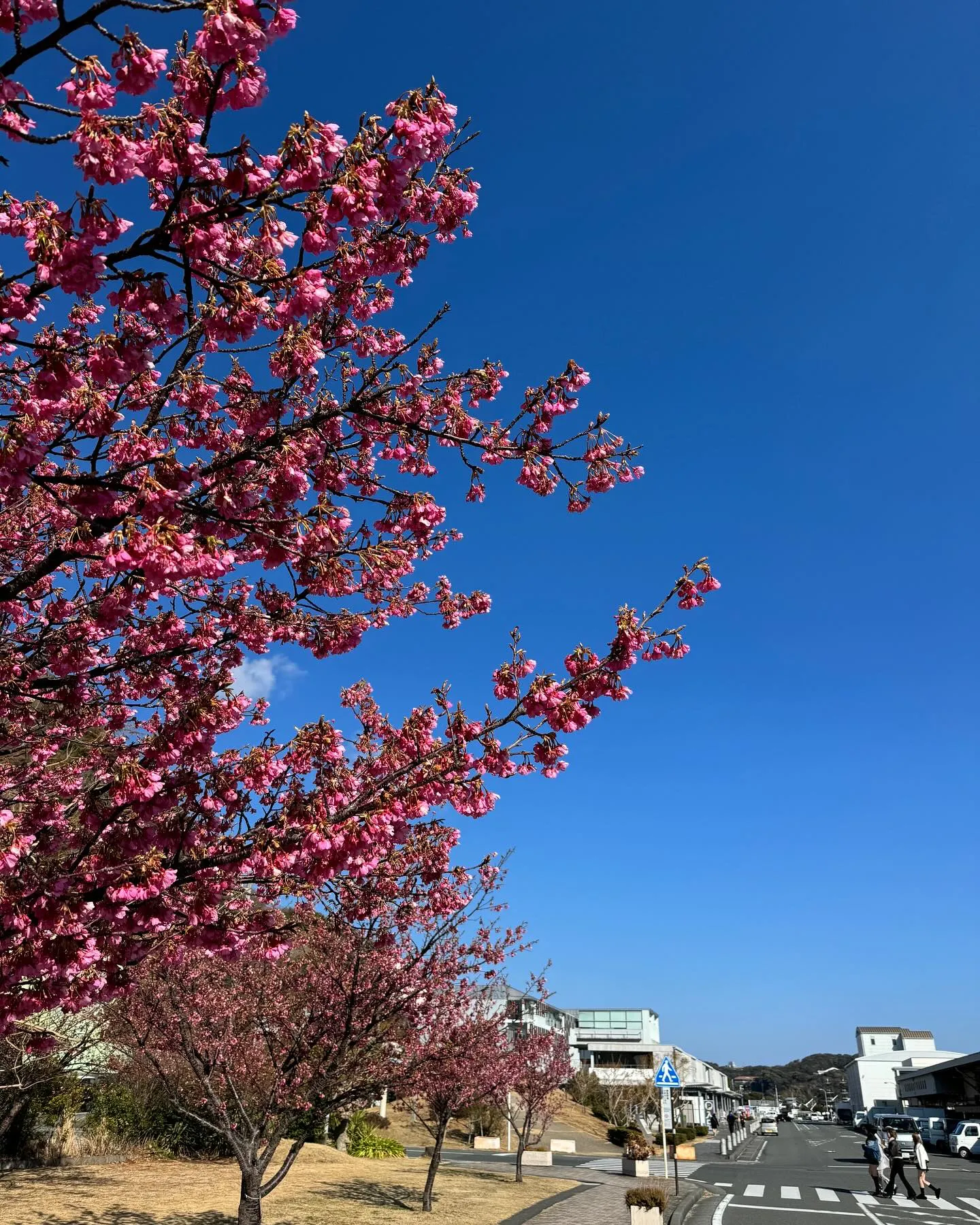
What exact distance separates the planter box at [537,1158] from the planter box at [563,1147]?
10061 mm

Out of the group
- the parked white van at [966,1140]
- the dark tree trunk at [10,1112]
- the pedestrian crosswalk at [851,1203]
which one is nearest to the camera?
the dark tree trunk at [10,1112]

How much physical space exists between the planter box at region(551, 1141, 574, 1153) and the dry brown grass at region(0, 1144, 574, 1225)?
16.7 metres

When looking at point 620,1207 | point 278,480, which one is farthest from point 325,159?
point 620,1207

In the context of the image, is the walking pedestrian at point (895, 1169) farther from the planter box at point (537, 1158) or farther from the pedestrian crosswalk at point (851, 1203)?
the planter box at point (537, 1158)

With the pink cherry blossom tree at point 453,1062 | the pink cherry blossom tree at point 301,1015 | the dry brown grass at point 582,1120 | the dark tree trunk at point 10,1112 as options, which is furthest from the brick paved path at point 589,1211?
the dry brown grass at point 582,1120

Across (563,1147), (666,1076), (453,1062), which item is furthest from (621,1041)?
(453,1062)

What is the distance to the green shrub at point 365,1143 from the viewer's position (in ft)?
90.4

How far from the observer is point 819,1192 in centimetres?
2291

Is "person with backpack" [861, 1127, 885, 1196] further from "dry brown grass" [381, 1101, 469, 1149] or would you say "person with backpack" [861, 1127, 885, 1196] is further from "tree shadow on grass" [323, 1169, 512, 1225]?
"dry brown grass" [381, 1101, 469, 1149]

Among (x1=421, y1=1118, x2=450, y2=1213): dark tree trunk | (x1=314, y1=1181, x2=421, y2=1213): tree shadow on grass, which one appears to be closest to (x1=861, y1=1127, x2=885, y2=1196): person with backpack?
(x1=314, y1=1181, x2=421, y2=1213): tree shadow on grass

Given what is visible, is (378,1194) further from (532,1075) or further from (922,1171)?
(922,1171)

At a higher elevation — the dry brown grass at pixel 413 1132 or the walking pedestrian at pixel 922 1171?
the walking pedestrian at pixel 922 1171

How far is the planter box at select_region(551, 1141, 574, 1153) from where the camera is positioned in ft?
124

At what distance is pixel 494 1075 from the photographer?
68.6 feet
